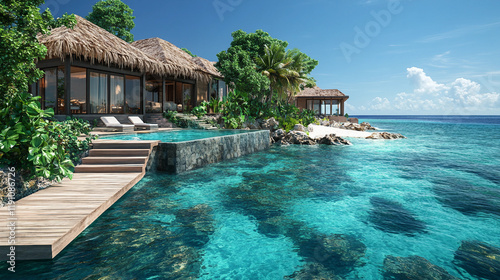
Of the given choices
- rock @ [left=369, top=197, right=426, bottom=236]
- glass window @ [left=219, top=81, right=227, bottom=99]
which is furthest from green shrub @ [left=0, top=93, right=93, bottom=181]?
glass window @ [left=219, top=81, right=227, bottom=99]

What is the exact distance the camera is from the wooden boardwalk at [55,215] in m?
2.81

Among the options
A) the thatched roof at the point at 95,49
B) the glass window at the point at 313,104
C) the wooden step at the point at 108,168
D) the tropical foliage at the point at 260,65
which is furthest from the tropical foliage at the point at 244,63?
the glass window at the point at 313,104

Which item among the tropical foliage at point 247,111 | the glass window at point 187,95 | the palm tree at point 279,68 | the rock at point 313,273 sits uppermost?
the palm tree at point 279,68

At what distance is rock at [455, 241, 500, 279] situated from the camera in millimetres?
3150

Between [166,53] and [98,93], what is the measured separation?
17.0 ft

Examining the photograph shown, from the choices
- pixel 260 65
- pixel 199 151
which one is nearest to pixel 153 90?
pixel 260 65

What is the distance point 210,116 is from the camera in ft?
56.0

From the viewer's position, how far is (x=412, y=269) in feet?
10.5

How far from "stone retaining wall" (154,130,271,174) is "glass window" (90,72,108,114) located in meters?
7.42

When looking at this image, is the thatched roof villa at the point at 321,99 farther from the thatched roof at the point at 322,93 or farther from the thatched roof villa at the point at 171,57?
the thatched roof villa at the point at 171,57

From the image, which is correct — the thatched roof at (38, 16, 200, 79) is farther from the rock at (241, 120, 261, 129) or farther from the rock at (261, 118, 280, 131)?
the rock at (261, 118, 280, 131)

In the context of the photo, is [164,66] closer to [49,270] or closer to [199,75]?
[199,75]

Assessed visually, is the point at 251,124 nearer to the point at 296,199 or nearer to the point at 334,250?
the point at 296,199

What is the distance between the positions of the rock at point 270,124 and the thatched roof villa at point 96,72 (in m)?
5.26
